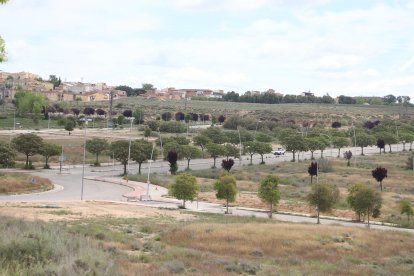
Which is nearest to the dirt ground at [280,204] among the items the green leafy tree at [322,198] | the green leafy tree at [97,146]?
the green leafy tree at [322,198]

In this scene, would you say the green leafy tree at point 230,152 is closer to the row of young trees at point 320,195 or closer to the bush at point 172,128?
the row of young trees at point 320,195

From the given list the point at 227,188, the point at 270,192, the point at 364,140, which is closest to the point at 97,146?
the point at 227,188

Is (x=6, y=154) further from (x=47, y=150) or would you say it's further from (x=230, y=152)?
(x=230, y=152)

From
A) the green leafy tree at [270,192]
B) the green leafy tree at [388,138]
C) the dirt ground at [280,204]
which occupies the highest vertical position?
the green leafy tree at [388,138]

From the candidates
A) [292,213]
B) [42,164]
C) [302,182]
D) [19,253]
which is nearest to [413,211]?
[292,213]

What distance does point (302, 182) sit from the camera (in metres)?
67.1

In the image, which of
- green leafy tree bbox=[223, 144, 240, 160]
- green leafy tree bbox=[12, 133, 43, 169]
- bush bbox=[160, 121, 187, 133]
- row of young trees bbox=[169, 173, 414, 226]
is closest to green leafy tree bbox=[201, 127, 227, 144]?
green leafy tree bbox=[223, 144, 240, 160]

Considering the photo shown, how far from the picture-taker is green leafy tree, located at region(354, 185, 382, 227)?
4056 cm

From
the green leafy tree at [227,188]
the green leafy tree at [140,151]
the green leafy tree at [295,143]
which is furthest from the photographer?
the green leafy tree at [295,143]

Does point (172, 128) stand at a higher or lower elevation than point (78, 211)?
higher

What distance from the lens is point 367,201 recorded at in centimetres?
4062

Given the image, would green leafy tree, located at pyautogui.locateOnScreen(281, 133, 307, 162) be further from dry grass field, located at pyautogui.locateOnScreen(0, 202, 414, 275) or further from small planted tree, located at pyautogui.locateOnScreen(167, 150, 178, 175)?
dry grass field, located at pyautogui.locateOnScreen(0, 202, 414, 275)

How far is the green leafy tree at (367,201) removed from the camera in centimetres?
4056

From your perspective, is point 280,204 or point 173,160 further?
point 173,160
